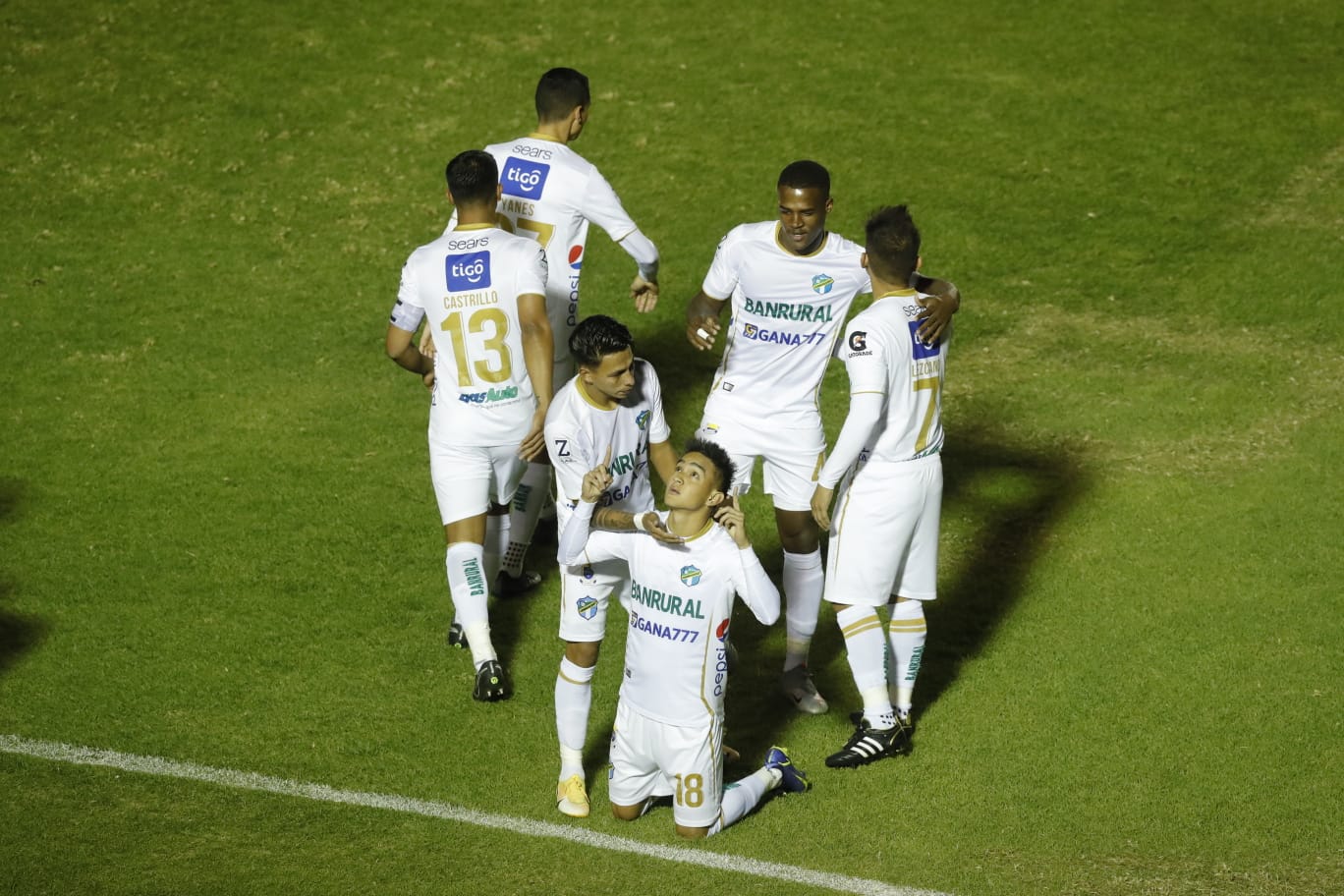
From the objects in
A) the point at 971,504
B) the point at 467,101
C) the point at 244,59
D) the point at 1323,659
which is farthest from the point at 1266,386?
the point at 244,59

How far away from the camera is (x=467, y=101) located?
48.8 feet

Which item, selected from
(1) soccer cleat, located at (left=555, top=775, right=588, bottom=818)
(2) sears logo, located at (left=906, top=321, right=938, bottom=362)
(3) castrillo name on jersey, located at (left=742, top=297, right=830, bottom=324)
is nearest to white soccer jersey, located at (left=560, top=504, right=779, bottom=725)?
(1) soccer cleat, located at (left=555, top=775, right=588, bottom=818)

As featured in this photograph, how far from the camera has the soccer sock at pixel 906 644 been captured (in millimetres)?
7293

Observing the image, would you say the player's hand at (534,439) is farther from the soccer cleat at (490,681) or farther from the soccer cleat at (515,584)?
the soccer cleat at (515,584)

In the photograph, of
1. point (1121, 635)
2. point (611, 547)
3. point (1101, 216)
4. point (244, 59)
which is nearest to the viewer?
point (611, 547)

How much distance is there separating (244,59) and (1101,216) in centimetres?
870

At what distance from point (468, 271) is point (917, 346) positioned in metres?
2.22

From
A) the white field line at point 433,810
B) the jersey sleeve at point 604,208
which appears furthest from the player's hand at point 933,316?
the white field line at point 433,810

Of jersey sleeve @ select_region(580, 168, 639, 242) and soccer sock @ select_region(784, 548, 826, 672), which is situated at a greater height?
jersey sleeve @ select_region(580, 168, 639, 242)

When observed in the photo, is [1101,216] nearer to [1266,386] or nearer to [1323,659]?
[1266,386]

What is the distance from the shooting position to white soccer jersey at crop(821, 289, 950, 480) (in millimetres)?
6602

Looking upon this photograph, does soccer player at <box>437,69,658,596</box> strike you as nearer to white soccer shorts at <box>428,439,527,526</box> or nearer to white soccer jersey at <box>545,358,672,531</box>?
white soccer shorts at <box>428,439,527,526</box>

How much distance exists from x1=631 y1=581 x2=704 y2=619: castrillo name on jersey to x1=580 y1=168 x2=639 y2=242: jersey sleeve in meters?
2.60

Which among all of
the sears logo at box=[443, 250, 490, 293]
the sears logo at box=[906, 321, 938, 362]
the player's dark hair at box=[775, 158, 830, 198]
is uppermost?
the player's dark hair at box=[775, 158, 830, 198]
